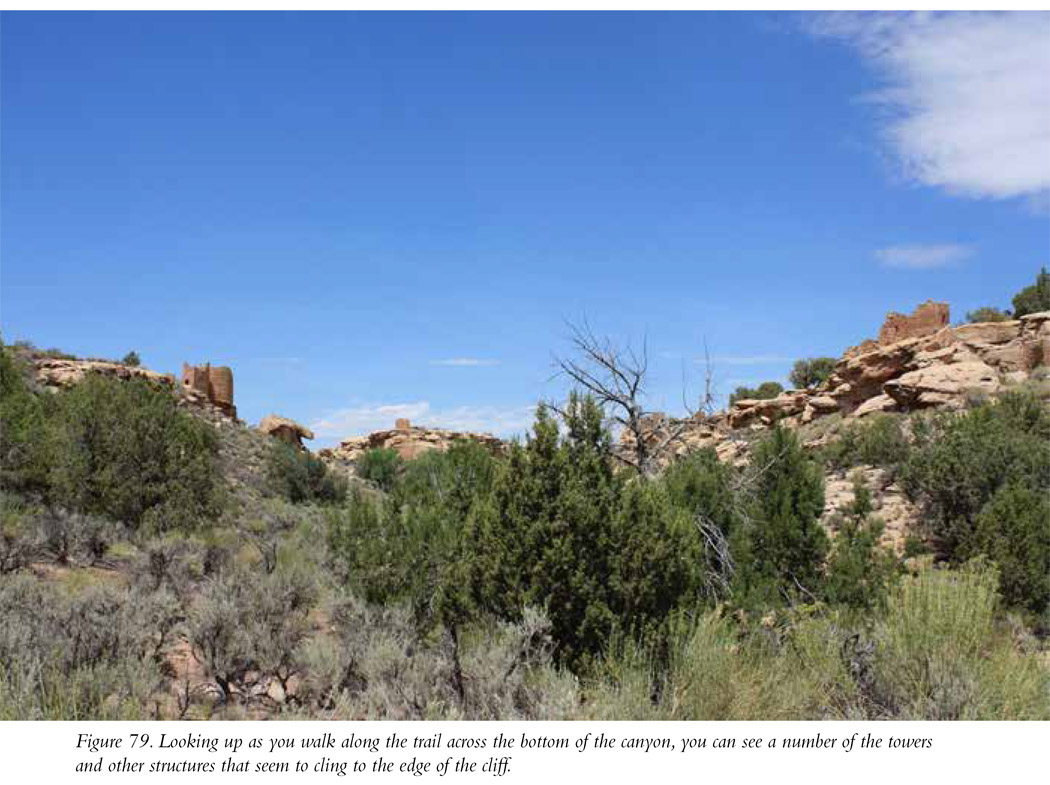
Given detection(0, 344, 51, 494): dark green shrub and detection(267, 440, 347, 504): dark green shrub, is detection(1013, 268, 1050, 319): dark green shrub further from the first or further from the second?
detection(0, 344, 51, 494): dark green shrub

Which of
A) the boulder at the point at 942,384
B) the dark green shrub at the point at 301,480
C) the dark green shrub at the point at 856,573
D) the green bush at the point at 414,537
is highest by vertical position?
the boulder at the point at 942,384

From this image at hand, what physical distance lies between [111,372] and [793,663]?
36.9 m

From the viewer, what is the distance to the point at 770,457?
1280 cm

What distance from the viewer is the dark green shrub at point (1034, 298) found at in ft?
136

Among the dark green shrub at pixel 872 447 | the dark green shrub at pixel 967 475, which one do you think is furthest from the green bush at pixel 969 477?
the dark green shrub at pixel 872 447

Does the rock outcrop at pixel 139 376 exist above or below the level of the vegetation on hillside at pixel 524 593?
above

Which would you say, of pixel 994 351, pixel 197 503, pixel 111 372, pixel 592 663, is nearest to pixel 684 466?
pixel 592 663

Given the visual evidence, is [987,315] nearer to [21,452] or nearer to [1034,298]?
[1034,298]

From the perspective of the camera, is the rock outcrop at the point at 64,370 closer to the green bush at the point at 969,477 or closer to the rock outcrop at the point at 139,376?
the rock outcrop at the point at 139,376

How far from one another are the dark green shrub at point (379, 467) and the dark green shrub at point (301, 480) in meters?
6.27

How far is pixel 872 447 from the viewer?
78.6 feet

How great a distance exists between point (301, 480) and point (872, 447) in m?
23.1

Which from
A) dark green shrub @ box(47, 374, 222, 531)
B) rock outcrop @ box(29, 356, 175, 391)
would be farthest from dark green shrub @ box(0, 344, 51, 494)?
rock outcrop @ box(29, 356, 175, 391)
